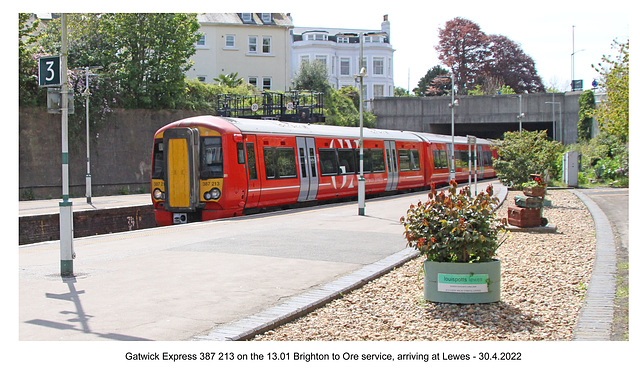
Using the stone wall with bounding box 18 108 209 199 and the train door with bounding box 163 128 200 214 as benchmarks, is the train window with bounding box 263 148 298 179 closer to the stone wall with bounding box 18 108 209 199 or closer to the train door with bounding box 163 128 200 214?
the train door with bounding box 163 128 200 214

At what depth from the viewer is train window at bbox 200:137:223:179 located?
16594 millimetres

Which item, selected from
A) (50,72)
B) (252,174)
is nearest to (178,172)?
(252,174)

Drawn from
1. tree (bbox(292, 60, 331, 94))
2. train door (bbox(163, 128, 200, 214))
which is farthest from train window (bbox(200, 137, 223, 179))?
tree (bbox(292, 60, 331, 94))

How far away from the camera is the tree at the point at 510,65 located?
64.0 metres

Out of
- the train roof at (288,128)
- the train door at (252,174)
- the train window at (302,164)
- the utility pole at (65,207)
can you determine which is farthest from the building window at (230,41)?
the utility pole at (65,207)

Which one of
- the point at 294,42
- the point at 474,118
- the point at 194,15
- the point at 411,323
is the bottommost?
the point at 411,323

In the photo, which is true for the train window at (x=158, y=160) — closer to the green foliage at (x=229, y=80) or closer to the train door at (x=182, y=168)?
the train door at (x=182, y=168)

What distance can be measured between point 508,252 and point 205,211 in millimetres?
8411

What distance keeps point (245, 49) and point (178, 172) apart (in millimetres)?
36462

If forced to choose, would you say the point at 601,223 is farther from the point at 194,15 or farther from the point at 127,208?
the point at 194,15
